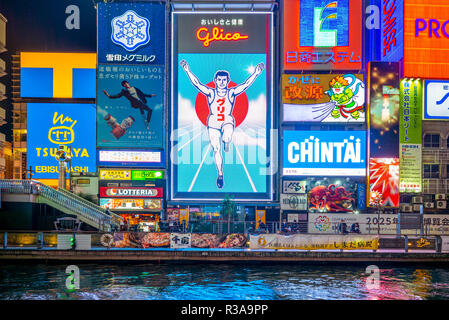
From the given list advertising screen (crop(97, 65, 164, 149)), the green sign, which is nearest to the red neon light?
advertising screen (crop(97, 65, 164, 149))

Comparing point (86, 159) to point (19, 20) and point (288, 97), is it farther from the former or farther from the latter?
point (288, 97)

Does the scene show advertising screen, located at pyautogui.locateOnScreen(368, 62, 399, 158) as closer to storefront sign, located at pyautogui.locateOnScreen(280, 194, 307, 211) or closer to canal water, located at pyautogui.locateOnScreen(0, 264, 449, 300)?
storefront sign, located at pyautogui.locateOnScreen(280, 194, 307, 211)

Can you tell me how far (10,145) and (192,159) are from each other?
34.6 m

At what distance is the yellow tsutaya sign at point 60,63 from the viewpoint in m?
62.3

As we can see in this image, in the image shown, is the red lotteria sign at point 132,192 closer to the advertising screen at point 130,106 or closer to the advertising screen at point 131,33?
the advertising screen at point 130,106

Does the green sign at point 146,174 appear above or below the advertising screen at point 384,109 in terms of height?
below

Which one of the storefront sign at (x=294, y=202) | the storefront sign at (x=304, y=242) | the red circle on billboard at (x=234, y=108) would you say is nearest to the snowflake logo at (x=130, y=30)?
the red circle on billboard at (x=234, y=108)

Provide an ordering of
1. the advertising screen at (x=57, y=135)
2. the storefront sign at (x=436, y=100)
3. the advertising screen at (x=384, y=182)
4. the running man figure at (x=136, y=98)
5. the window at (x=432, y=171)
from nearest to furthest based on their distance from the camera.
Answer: the advertising screen at (x=384, y=182) → the storefront sign at (x=436, y=100) → the running man figure at (x=136, y=98) → the window at (x=432, y=171) → the advertising screen at (x=57, y=135)

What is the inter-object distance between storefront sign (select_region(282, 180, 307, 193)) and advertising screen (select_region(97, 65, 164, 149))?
53.1 feet

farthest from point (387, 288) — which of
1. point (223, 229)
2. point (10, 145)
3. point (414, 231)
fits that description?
point (10, 145)

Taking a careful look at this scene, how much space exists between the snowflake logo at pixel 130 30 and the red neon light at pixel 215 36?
665 centimetres

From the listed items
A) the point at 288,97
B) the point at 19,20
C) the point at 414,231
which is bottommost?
the point at 414,231

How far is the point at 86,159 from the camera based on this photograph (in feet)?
203

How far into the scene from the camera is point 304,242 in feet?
100
